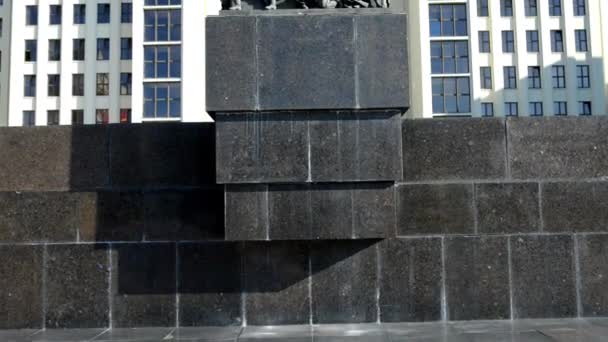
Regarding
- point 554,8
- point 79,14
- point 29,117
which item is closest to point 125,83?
point 79,14

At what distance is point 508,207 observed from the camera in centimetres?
989

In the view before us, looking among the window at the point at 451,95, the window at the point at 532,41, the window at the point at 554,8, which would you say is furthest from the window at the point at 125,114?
the window at the point at 554,8

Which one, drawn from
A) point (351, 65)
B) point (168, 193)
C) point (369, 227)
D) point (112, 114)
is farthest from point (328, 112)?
point (112, 114)

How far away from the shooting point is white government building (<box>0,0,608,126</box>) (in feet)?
232

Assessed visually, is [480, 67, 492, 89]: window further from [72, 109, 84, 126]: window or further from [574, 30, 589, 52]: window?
[72, 109, 84, 126]: window

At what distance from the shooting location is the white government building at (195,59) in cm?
7056

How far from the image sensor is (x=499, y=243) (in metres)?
9.74

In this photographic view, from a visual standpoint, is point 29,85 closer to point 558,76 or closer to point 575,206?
point 558,76

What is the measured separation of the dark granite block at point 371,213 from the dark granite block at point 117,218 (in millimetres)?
3432

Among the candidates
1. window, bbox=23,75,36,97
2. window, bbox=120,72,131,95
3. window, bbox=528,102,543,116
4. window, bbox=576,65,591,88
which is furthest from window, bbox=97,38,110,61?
window, bbox=576,65,591,88

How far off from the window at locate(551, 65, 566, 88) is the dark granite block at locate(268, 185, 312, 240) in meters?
73.5

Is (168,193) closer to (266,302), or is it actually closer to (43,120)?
(266,302)

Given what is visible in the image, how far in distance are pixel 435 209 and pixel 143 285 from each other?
15.5ft

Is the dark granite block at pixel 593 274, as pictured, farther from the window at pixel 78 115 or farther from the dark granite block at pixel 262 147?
the window at pixel 78 115
